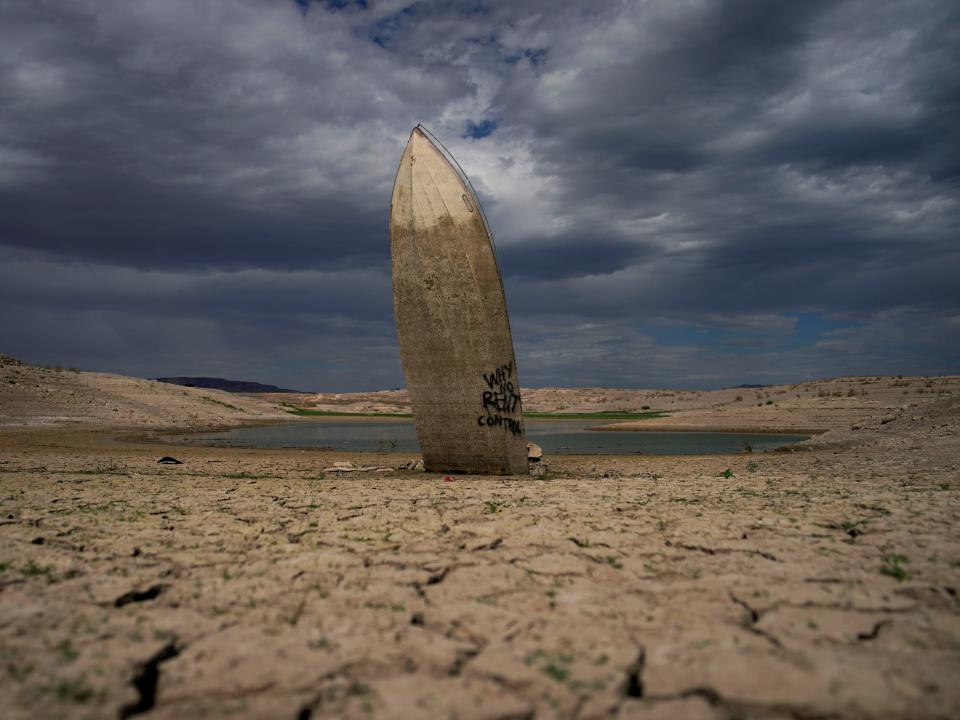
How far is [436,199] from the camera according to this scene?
12375mm

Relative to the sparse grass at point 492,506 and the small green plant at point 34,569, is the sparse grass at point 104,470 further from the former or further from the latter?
the sparse grass at point 492,506

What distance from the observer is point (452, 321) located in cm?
1223

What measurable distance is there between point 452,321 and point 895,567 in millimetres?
8648

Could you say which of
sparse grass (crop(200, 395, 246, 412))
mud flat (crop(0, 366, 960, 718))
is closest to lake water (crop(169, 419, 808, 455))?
mud flat (crop(0, 366, 960, 718))

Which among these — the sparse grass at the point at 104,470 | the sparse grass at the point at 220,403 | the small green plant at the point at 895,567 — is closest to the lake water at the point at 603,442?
the sparse grass at the point at 104,470

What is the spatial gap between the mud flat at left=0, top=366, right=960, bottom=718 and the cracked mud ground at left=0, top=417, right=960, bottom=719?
2 centimetres

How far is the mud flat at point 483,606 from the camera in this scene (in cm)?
301

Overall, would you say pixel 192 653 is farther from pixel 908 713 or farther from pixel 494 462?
pixel 494 462

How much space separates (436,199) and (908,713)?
1102 cm

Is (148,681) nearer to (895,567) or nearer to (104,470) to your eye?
(895,567)

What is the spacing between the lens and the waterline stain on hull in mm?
12102

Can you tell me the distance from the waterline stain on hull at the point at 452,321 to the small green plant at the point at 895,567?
7878mm

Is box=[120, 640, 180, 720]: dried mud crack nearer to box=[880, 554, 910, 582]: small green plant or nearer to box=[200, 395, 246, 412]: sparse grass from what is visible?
box=[880, 554, 910, 582]: small green plant

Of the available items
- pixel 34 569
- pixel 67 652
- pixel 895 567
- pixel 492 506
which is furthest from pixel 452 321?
pixel 67 652
